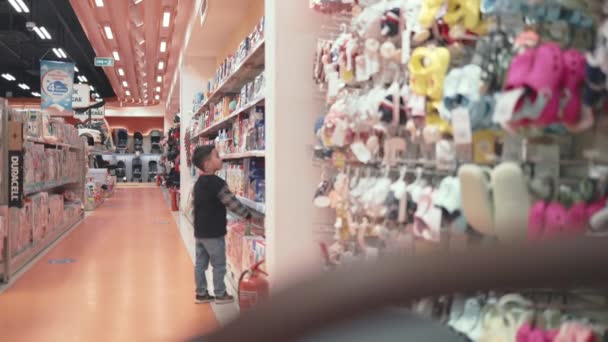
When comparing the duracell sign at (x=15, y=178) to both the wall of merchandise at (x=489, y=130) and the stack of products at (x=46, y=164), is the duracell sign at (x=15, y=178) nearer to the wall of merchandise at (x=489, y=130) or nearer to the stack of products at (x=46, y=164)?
the stack of products at (x=46, y=164)

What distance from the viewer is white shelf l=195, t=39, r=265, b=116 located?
4.93 metres

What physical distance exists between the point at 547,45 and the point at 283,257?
2.22 metres

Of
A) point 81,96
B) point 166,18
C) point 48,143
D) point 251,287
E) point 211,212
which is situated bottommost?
point 251,287

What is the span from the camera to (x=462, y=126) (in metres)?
1.83

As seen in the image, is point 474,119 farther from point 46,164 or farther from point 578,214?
point 46,164

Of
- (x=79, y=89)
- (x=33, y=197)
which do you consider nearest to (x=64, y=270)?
(x=33, y=197)

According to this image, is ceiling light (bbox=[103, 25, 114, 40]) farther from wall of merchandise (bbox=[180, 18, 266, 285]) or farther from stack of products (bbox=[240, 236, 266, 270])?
stack of products (bbox=[240, 236, 266, 270])

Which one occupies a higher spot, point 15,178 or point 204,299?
point 15,178

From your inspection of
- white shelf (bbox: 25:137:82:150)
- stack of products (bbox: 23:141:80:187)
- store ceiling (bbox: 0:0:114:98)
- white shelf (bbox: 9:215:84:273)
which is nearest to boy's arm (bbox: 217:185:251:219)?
white shelf (bbox: 9:215:84:273)

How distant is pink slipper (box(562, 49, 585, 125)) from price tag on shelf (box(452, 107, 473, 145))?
1.01ft

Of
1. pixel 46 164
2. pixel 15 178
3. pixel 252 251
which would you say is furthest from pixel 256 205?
pixel 46 164

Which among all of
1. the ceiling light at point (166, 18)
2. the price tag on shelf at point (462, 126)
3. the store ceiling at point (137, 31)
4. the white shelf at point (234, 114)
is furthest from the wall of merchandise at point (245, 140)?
the ceiling light at point (166, 18)

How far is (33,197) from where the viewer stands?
7.48m

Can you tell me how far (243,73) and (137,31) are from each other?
8.32 metres
